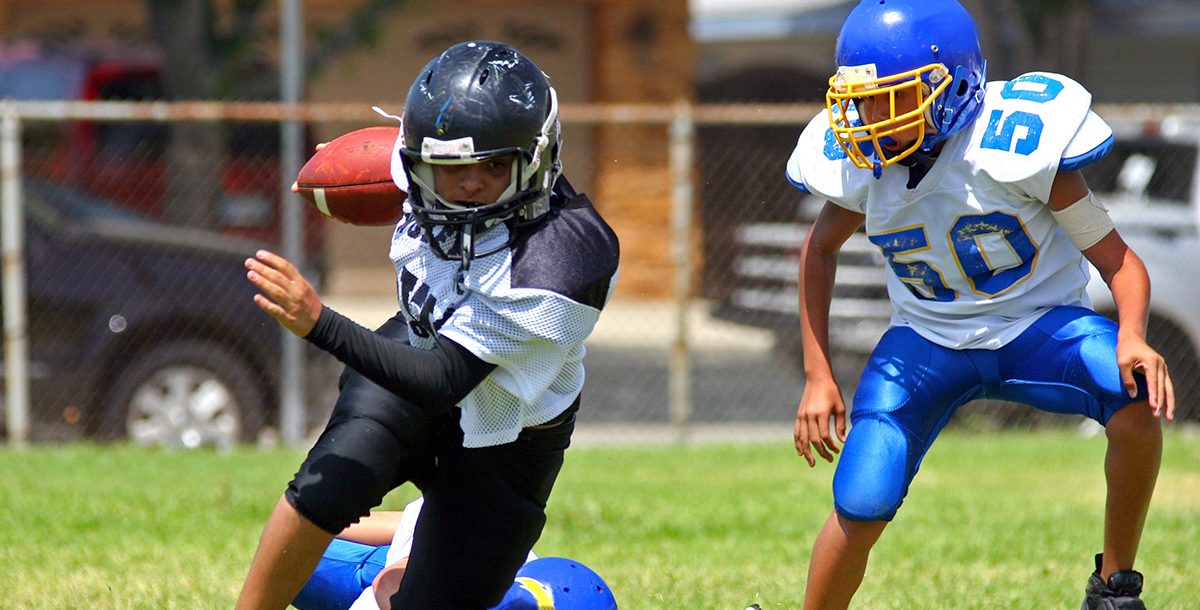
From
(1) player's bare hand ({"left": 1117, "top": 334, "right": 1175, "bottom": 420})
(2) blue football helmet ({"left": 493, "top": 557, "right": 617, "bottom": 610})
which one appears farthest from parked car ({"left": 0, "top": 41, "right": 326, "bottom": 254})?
(1) player's bare hand ({"left": 1117, "top": 334, "right": 1175, "bottom": 420})

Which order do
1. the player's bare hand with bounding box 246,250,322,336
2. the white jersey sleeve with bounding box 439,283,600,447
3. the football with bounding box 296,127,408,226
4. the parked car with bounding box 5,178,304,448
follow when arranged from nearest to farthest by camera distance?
the player's bare hand with bounding box 246,250,322,336
the white jersey sleeve with bounding box 439,283,600,447
the football with bounding box 296,127,408,226
the parked car with bounding box 5,178,304,448

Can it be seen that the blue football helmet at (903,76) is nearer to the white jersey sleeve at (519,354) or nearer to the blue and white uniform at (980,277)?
the blue and white uniform at (980,277)

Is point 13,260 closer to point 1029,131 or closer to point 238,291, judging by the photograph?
point 238,291

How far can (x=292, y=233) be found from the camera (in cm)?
794

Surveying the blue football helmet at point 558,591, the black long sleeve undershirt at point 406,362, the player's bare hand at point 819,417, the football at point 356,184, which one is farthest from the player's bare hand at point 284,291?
the player's bare hand at point 819,417

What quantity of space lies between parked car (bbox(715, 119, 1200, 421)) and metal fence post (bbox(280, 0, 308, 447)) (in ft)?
10.0

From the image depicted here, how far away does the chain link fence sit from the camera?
769 cm

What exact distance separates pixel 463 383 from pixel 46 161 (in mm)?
7842

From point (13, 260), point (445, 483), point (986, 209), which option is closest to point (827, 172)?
point (986, 209)

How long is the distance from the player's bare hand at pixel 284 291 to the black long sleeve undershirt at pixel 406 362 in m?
0.05

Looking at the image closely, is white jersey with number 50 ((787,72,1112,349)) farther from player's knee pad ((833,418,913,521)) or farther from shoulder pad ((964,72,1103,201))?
player's knee pad ((833,418,913,521))

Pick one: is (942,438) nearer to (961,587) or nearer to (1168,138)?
(1168,138)

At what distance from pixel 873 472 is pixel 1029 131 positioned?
2.96ft

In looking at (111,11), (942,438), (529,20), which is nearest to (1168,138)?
(942,438)
